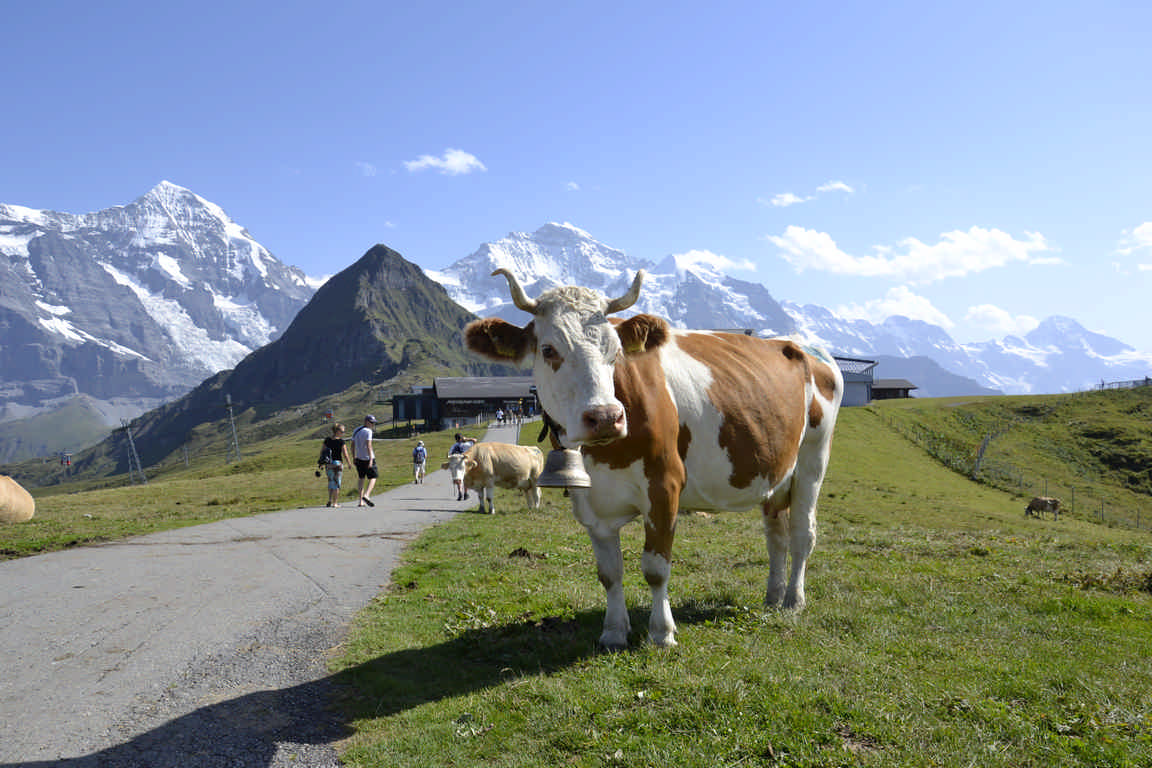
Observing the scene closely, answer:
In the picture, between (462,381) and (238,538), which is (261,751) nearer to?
(238,538)

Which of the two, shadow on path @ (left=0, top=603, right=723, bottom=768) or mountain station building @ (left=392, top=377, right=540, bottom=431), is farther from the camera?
mountain station building @ (left=392, top=377, right=540, bottom=431)

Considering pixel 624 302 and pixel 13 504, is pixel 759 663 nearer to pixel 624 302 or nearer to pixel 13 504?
pixel 624 302

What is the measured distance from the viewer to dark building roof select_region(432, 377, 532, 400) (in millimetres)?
109812

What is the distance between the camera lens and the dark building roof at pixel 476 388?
109812mm

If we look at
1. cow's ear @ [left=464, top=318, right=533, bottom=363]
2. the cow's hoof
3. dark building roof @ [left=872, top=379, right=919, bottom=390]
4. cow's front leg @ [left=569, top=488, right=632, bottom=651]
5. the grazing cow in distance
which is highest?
cow's ear @ [left=464, top=318, right=533, bottom=363]

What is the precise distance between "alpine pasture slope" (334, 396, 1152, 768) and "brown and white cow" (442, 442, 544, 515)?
9751 mm

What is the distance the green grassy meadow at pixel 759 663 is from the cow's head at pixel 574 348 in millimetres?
2221

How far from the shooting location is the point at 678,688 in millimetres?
5633

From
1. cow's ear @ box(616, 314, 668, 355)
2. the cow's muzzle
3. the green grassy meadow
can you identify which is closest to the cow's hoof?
the green grassy meadow

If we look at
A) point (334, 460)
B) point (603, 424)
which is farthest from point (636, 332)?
point (334, 460)

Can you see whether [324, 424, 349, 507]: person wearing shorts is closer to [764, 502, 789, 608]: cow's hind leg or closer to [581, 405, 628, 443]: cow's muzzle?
[764, 502, 789, 608]: cow's hind leg

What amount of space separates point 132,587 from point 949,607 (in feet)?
36.0

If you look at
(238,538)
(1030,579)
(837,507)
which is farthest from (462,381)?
(1030,579)

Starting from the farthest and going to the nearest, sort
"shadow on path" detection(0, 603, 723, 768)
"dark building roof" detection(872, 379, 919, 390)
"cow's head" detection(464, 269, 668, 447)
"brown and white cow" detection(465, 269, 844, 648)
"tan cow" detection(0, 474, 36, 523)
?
"dark building roof" detection(872, 379, 919, 390) < "tan cow" detection(0, 474, 36, 523) < "brown and white cow" detection(465, 269, 844, 648) < "cow's head" detection(464, 269, 668, 447) < "shadow on path" detection(0, 603, 723, 768)
